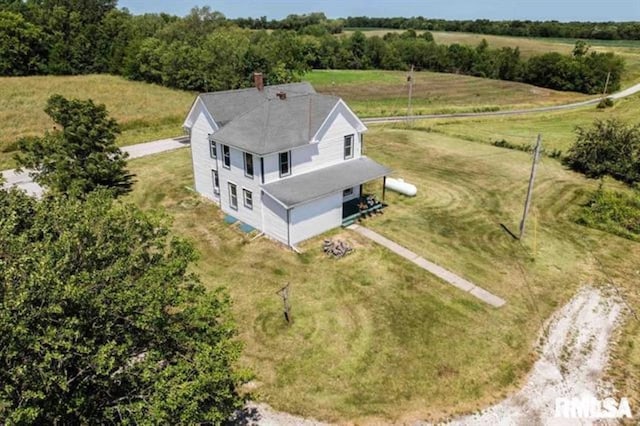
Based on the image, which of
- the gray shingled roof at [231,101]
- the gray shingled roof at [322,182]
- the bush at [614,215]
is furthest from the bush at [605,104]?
the gray shingled roof at [231,101]

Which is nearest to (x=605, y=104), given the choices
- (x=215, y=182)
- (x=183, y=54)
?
(x=215, y=182)

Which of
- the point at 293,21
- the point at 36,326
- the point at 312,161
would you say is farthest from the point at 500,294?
the point at 293,21

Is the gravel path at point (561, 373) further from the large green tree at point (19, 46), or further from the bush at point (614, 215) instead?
the large green tree at point (19, 46)

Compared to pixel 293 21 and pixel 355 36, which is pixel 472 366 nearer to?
pixel 355 36

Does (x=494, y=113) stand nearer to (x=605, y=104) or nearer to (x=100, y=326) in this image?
(x=605, y=104)

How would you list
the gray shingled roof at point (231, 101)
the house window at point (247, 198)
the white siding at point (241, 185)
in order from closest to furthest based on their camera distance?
the white siding at point (241, 185) → the house window at point (247, 198) → the gray shingled roof at point (231, 101)

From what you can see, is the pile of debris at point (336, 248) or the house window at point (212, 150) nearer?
the pile of debris at point (336, 248)

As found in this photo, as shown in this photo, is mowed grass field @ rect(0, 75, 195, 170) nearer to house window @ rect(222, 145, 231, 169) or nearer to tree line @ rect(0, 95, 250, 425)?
house window @ rect(222, 145, 231, 169)
